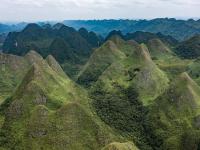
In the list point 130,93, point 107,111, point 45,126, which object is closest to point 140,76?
point 130,93

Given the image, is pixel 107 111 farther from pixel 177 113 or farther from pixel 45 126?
pixel 45 126

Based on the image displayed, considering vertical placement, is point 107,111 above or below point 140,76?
below

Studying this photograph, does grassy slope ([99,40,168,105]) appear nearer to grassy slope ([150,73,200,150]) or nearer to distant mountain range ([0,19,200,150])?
distant mountain range ([0,19,200,150])

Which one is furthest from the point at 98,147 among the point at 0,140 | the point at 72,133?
the point at 0,140

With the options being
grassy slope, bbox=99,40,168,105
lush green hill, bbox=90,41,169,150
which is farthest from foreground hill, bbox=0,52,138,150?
grassy slope, bbox=99,40,168,105

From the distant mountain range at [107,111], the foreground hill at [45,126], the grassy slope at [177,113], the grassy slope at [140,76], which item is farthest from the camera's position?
the grassy slope at [140,76]

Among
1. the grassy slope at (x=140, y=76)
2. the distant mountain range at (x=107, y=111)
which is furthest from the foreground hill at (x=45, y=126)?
the grassy slope at (x=140, y=76)

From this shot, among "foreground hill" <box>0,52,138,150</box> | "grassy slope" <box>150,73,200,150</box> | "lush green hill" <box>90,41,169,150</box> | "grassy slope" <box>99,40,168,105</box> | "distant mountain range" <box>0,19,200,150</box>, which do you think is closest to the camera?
"foreground hill" <box>0,52,138,150</box>

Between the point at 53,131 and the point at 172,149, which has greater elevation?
the point at 53,131

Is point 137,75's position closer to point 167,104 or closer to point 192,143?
point 167,104

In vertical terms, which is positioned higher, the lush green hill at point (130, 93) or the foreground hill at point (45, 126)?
the foreground hill at point (45, 126)

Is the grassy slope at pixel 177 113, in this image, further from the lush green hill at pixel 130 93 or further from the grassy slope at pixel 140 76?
the grassy slope at pixel 140 76
